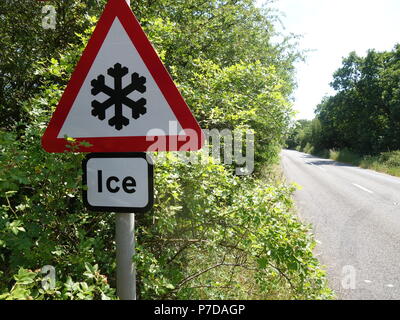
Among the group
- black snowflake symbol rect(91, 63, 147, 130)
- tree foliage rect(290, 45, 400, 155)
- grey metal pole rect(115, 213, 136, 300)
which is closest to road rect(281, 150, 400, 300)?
grey metal pole rect(115, 213, 136, 300)

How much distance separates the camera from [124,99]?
129 centimetres

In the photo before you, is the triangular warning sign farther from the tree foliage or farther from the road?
the tree foliage

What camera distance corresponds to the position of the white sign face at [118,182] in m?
1.25

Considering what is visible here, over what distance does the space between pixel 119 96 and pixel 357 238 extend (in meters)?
5.58

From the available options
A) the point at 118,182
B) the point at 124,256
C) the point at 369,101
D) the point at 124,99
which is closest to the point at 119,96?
the point at 124,99

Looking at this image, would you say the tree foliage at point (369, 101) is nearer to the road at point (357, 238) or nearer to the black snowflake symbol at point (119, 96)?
the road at point (357, 238)

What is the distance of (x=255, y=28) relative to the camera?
176 inches

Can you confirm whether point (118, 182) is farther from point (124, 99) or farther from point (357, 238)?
point (357, 238)

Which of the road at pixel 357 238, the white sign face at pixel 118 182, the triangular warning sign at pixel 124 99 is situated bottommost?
the road at pixel 357 238

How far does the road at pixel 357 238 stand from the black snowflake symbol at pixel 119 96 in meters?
1.53

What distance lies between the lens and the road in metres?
3.60

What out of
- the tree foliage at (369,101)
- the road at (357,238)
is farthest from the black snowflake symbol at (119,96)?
the tree foliage at (369,101)

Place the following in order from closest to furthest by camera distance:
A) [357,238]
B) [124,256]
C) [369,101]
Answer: [124,256] < [357,238] < [369,101]

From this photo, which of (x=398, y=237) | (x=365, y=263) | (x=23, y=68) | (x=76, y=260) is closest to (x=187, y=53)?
(x=23, y=68)
